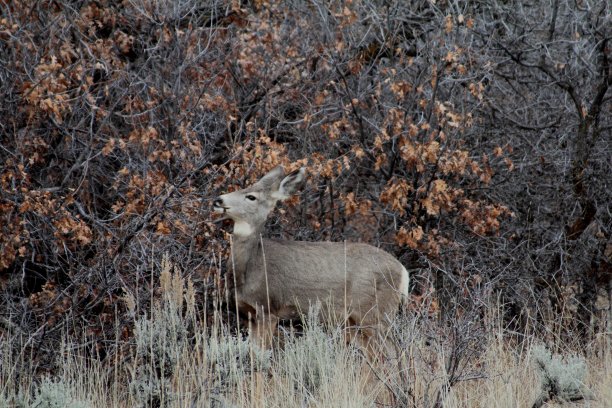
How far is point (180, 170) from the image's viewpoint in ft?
29.5

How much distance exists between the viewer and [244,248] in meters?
8.97

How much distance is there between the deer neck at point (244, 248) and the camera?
29.0 ft

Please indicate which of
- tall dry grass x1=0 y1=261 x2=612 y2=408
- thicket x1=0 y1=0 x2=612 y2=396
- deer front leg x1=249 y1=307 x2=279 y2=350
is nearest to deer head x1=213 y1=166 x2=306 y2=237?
thicket x1=0 y1=0 x2=612 y2=396

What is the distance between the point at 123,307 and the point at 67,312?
47 centimetres

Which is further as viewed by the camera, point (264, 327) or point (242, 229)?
point (242, 229)

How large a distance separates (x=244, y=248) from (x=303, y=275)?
24.0 inches

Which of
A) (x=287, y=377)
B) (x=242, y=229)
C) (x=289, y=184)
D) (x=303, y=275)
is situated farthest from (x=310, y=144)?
(x=287, y=377)

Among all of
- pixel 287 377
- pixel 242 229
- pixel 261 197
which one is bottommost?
pixel 287 377

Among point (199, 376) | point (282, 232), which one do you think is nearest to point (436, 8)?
point (282, 232)

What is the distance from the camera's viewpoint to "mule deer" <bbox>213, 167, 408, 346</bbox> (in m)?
8.76

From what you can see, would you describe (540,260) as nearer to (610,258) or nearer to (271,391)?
(610,258)

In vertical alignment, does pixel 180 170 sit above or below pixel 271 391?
above

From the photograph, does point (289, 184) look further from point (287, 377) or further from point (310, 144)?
point (287, 377)

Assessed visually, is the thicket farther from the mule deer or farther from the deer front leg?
the deer front leg
